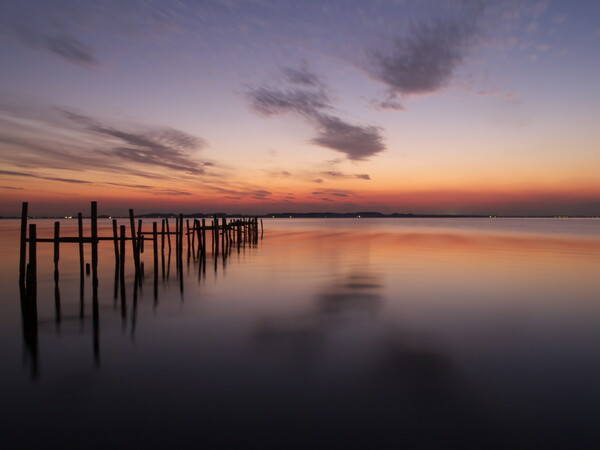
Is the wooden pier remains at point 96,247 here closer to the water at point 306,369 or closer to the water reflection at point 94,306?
the water reflection at point 94,306

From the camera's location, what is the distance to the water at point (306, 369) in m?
4.72

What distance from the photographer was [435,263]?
21.3 meters

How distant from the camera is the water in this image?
15.5ft

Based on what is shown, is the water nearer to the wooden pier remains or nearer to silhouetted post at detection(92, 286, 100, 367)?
silhouetted post at detection(92, 286, 100, 367)

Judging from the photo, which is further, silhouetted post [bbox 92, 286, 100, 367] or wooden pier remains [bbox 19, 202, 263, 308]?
wooden pier remains [bbox 19, 202, 263, 308]

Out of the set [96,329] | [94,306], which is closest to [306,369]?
[96,329]

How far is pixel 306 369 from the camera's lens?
259 inches

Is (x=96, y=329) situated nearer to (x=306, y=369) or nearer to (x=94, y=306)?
(x=94, y=306)

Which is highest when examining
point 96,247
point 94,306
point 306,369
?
point 96,247

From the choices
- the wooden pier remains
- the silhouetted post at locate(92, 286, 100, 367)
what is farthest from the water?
the wooden pier remains

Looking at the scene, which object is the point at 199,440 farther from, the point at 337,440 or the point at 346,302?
the point at 346,302

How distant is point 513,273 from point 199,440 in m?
17.3

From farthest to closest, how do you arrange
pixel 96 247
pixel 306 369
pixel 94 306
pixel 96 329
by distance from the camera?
pixel 96 247
pixel 94 306
pixel 96 329
pixel 306 369

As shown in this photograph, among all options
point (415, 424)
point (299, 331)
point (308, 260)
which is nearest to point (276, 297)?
point (299, 331)
